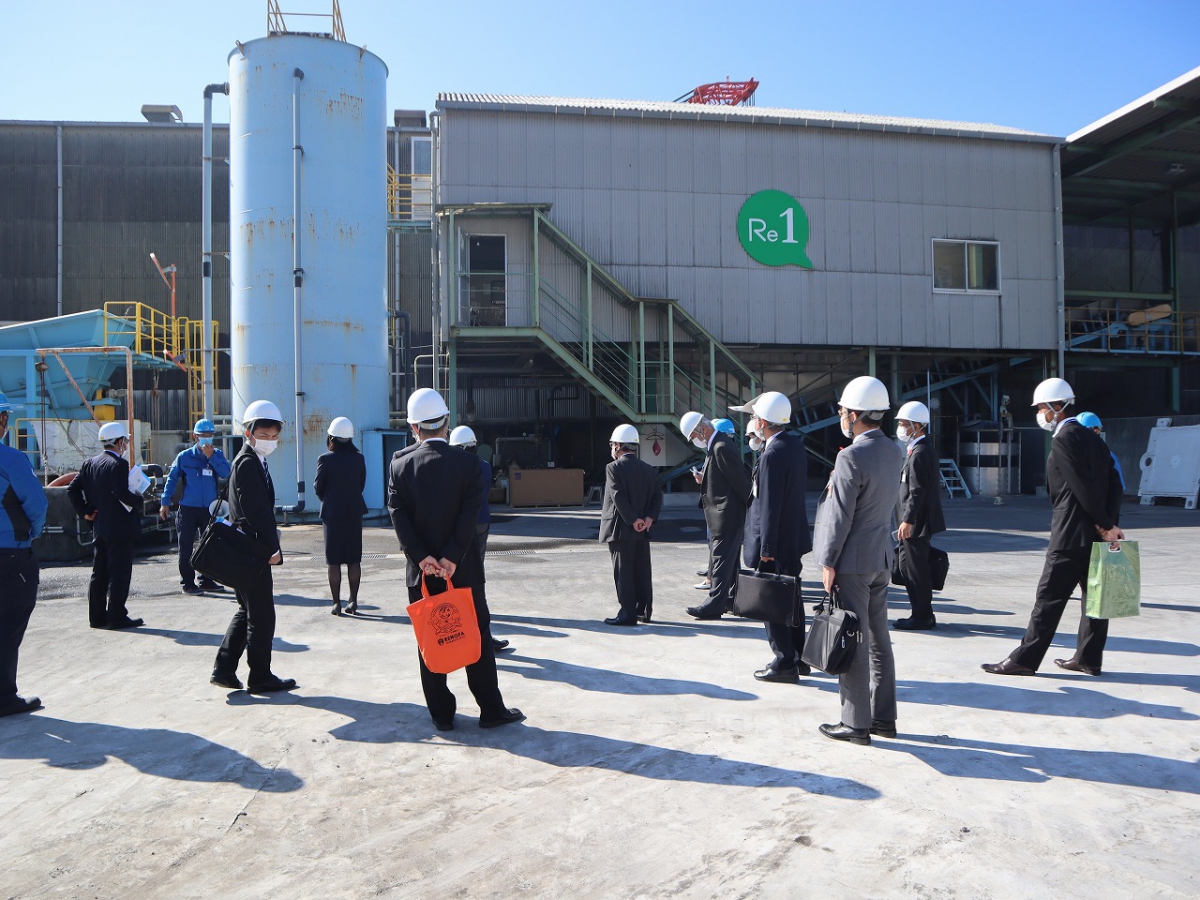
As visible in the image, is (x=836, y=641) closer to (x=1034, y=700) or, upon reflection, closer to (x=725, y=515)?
(x=1034, y=700)

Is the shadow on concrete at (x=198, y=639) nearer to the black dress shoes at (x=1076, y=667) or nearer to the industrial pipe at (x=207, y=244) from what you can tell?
the black dress shoes at (x=1076, y=667)

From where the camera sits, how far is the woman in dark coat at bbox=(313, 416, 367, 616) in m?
8.17

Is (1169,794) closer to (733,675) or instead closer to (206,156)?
(733,675)

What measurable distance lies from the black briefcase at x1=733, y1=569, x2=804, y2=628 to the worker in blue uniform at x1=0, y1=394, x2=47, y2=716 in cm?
448

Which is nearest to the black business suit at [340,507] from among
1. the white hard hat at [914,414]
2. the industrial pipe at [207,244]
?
the white hard hat at [914,414]

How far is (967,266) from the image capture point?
74.2 ft

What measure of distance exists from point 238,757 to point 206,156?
17.6 metres

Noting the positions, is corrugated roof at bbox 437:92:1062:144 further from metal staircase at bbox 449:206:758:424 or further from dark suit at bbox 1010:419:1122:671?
dark suit at bbox 1010:419:1122:671

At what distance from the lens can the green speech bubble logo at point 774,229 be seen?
69.9 feet

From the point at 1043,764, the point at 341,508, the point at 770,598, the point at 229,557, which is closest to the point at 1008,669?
the point at 1043,764

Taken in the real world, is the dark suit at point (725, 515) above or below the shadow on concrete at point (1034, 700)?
above

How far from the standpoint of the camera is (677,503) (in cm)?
2130

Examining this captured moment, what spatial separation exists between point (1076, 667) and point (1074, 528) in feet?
3.26

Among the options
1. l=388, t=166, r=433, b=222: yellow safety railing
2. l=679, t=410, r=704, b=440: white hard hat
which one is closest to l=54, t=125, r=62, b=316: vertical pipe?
l=388, t=166, r=433, b=222: yellow safety railing
